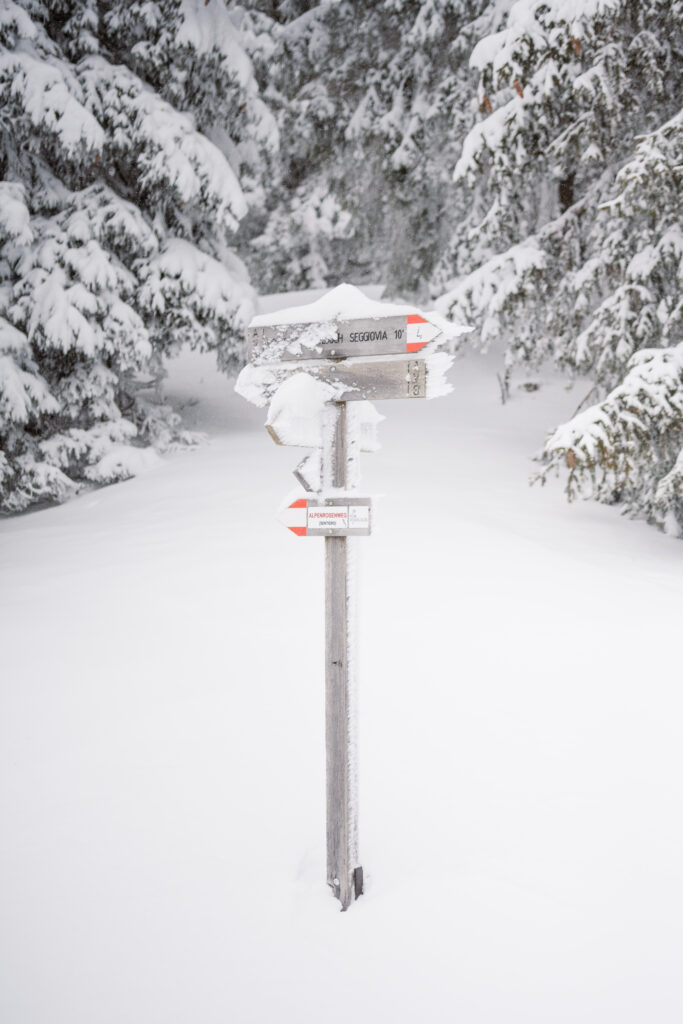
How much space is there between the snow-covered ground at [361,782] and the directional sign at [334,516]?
1.70 meters

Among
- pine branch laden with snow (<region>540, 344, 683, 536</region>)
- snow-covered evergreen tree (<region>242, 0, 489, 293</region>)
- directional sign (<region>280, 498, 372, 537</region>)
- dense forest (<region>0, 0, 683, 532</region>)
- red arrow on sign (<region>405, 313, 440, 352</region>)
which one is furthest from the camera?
snow-covered evergreen tree (<region>242, 0, 489, 293</region>)

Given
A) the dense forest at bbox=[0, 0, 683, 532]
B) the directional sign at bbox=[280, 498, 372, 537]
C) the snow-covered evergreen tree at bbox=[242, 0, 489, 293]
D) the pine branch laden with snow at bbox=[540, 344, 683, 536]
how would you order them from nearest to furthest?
the directional sign at bbox=[280, 498, 372, 537] → the pine branch laden with snow at bbox=[540, 344, 683, 536] → the dense forest at bbox=[0, 0, 683, 532] → the snow-covered evergreen tree at bbox=[242, 0, 489, 293]

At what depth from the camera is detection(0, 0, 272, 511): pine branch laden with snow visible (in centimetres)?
999

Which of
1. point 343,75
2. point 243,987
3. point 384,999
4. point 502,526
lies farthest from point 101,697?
point 343,75

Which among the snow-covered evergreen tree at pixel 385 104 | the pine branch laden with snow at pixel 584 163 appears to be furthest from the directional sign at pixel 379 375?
the snow-covered evergreen tree at pixel 385 104

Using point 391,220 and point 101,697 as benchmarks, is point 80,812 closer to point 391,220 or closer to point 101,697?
point 101,697

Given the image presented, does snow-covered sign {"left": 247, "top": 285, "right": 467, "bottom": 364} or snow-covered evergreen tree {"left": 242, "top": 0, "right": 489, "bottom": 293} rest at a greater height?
snow-covered evergreen tree {"left": 242, "top": 0, "right": 489, "bottom": 293}

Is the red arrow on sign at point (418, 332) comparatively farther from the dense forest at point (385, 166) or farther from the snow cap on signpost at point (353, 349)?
the dense forest at point (385, 166)

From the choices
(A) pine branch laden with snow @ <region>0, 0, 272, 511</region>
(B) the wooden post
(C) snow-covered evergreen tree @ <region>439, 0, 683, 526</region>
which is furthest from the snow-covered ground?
(A) pine branch laden with snow @ <region>0, 0, 272, 511</region>

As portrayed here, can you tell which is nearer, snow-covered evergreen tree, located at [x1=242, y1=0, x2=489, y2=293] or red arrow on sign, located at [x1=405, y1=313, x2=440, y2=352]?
red arrow on sign, located at [x1=405, y1=313, x2=440, y2=352]

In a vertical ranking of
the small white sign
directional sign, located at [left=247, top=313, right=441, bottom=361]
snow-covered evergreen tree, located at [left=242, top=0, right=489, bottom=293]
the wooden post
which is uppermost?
snow-covered evergreen tree, located at [left=242, top=0, right=489, bottom=293]

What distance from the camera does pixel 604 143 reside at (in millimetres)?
8984

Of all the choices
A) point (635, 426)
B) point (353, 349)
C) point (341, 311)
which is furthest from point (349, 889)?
point (635, 426)

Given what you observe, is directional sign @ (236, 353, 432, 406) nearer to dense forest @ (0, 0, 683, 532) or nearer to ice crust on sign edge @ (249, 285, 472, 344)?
ice crust on sign edge @ (249, 285, 472, 344)
